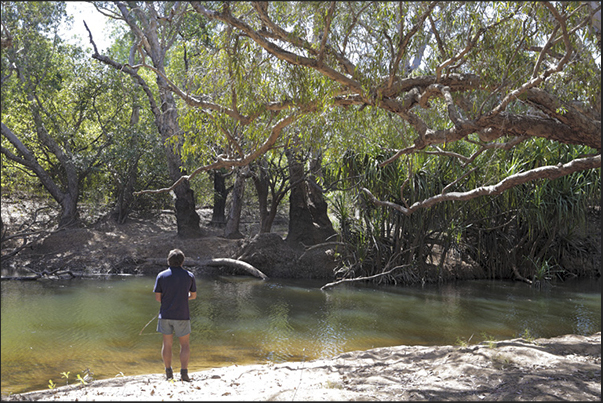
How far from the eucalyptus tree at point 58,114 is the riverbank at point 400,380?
1287cm

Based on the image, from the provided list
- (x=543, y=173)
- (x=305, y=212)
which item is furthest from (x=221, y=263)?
(x=543, y=173)

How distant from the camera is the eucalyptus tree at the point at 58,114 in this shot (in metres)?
15.6

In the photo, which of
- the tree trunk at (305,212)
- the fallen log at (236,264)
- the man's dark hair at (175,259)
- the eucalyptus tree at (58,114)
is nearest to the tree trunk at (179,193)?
the eucalyptus tree at (58,114)

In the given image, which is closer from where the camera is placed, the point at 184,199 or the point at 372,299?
the point at 372,299

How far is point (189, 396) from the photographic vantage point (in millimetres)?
4352

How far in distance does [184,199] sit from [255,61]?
11160mm

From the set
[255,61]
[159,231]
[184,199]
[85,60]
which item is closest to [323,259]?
[184,199]

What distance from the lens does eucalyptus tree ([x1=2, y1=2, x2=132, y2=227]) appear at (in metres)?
15.6

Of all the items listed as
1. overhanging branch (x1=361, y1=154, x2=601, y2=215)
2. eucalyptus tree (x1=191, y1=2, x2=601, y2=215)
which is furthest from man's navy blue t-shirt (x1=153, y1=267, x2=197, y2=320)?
overhanging branch (x1=361, y1=154, x2=601, y2=215)

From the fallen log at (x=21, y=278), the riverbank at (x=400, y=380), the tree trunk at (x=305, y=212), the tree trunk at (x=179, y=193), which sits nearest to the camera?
the riverbank at (x=400, y=380)

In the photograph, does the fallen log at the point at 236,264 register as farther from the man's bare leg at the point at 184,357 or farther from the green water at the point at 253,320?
the man's bare leg at the point at 184,357

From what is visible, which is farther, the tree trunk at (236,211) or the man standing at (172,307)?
the tree trunk at (236,211)

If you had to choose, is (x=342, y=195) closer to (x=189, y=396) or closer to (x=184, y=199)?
(x=184, y=199)

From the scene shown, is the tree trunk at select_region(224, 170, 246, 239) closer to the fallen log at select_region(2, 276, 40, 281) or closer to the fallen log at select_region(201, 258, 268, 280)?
the fallen log at select_region(201, 258, 268, 280)
